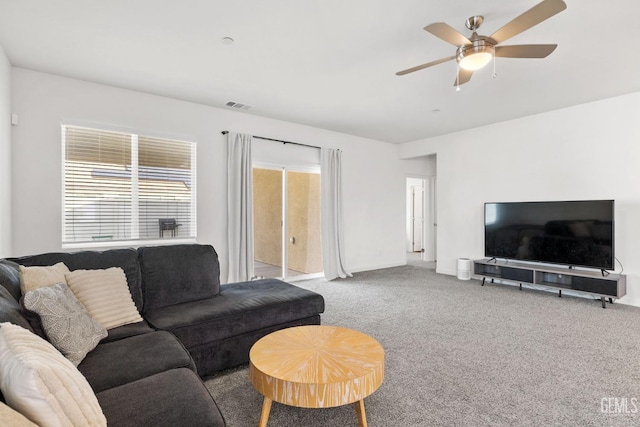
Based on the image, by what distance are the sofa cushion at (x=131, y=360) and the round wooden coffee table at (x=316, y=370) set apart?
42 centimetres

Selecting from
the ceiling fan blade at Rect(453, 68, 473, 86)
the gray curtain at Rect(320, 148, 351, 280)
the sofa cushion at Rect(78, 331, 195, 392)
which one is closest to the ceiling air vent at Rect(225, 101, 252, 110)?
the gray curtain at Rect(320, 148, 351, 280)

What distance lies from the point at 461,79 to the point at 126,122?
3863 millimetres

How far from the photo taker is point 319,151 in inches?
232

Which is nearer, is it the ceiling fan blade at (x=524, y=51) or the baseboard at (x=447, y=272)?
the ceiling fan blade at (x=524, y=51)

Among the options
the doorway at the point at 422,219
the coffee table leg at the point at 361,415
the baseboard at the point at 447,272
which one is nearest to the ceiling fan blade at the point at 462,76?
the coffee table leg at the point at 361,415

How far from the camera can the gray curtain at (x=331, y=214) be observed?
577 centimetres

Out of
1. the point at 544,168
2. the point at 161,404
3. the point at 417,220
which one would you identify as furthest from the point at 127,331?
the point at 417,220

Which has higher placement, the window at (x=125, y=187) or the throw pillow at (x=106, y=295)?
the window at (x=125, y=187)

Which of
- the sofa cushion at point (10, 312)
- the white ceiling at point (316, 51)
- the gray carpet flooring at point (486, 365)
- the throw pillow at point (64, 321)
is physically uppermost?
the white ceiling at point (316, 51)

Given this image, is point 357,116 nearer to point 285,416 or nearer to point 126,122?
point 126,122

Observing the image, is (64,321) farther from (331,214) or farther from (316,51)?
(331,214)

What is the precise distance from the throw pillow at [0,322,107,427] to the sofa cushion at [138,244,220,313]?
159 cm

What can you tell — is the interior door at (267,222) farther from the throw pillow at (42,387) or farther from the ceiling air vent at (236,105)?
the throw pillow at (42,387)

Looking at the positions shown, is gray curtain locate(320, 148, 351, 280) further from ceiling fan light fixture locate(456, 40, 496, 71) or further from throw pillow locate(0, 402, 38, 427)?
throw pillow locate(0, 402, 38, 427)
